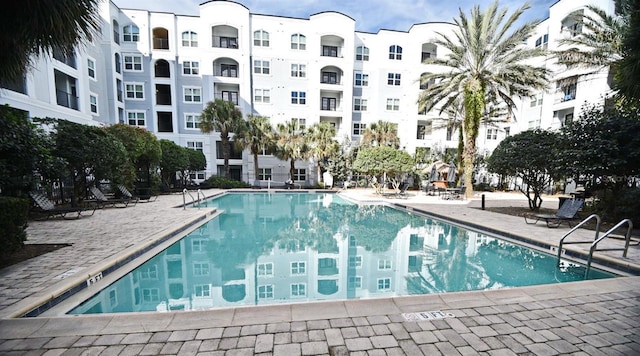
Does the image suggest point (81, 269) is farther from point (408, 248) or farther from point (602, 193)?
point (602, 193)

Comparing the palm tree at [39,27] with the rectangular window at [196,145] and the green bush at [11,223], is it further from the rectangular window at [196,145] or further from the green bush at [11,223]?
the rectangular window at [196,145]

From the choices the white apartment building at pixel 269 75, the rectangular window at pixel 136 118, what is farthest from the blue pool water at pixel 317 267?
the rectangular window at pixel 136 118

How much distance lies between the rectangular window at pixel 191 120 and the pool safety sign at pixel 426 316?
2766 centimetres

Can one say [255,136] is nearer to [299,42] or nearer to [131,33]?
[299,42]

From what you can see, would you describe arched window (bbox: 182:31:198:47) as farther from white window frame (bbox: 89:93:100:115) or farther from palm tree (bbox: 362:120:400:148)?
palm tree (bbox: 362:120:400:148)

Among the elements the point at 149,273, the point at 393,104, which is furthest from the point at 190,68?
the point at 149,273

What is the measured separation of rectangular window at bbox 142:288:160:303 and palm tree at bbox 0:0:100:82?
4087 mm

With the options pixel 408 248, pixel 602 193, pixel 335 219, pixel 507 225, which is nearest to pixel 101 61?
pixel 335 219

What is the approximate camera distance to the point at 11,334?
2.68 m

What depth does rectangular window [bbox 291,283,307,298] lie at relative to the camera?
4.85 meters

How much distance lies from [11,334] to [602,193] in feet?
52.3

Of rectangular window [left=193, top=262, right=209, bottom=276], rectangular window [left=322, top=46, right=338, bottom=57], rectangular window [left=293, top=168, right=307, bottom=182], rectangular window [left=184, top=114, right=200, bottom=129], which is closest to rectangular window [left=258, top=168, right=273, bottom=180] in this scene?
rectangular window [left=293, top=168, right=307, bottom=182]

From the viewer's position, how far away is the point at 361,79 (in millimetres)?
28250

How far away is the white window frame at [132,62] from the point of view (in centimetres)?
2488
